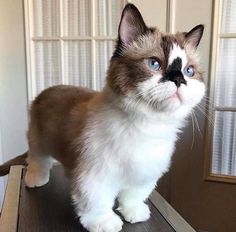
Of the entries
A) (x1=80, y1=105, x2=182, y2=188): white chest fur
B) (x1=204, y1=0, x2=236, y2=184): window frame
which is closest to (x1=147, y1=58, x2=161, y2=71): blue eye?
(x1=80, y1=105, x2=182, y2=188): white chest fur

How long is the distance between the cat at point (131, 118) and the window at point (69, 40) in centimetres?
78

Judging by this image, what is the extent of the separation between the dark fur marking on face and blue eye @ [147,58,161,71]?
0.08ft

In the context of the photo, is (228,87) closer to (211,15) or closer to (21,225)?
(211,15)

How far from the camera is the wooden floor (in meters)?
0.84

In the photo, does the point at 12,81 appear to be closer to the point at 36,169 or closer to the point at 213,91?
the point at 36,169

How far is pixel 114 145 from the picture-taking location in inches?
30.1

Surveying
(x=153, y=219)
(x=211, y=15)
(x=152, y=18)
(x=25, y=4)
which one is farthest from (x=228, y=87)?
(x=25, y=4)

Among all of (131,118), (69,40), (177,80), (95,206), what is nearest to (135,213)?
(95,206)

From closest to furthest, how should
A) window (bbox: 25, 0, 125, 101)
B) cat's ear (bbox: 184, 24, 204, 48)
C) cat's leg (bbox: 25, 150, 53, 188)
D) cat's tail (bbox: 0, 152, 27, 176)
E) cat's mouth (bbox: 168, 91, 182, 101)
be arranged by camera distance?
cat's mouth (bbox: 168, 91, 182, 101), cat's ear (bbox: 184, 24, 204, 48), cat's leg (bbox: 25, 150, 53, 188), cat's tail (bbox: 0, 152, 27, 176), window (bbox: 25, 0, 125, 101)

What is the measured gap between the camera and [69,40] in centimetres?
161

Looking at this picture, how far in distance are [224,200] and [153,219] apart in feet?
2.61

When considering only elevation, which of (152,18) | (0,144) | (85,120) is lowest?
(0,144)

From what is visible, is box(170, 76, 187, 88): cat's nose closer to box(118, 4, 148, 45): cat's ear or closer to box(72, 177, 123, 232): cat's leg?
box(118, 4, 148, 45): cat's ear

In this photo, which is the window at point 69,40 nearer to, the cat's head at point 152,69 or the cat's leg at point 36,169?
→ the cat's leg at point 36,169
